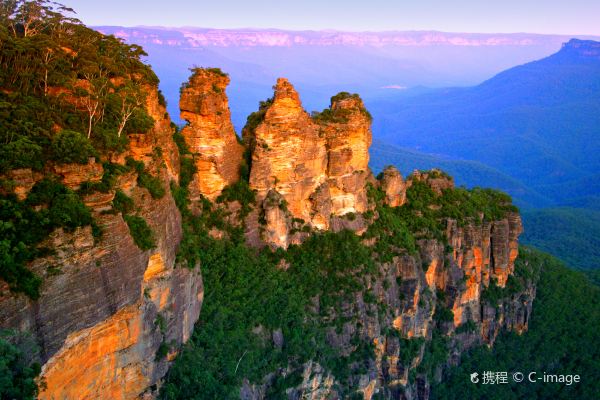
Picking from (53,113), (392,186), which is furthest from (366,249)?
(53,113)

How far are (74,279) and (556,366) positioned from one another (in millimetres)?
36286

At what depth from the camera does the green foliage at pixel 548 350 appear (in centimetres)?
3597

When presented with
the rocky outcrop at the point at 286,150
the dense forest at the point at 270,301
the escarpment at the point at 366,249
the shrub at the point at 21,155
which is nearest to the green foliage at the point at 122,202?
the shrub at the point at 21,155

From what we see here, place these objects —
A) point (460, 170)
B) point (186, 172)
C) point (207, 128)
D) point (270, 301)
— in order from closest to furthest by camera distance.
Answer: point (186, 172) < point (270, 301) < point (207, 128) < point (460, 170)

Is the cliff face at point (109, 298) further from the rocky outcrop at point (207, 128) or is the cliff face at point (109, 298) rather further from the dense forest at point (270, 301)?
the rocky outcrop at point (207, 128)

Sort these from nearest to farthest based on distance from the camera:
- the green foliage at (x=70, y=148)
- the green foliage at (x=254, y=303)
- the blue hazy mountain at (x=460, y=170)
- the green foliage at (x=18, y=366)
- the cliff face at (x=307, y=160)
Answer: the green foliage at (x=18, y=366) < the green foliage at (x=70, y=148) < the green foliage at (x=254, y=303) < the cliff face at (x=307, y=160) < the blue hazy mountain at (x=460, y=170)

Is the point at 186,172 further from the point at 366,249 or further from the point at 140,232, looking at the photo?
the point at 366,249

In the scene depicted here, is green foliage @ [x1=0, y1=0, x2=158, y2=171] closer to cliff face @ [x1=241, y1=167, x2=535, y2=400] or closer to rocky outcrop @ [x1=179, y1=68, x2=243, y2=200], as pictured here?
rocky outcrop @ [x1=179, y1=68, x2=243, y2=200]

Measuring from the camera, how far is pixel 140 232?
17844mm

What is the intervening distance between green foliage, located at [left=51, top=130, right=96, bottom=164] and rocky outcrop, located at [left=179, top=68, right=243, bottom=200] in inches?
387

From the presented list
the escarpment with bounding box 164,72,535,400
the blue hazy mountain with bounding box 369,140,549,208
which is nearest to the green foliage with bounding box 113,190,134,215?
the escarpment with bounding box 164,72,535,400

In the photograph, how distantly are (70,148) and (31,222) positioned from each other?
260 centimetres

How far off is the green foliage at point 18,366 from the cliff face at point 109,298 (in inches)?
12.3

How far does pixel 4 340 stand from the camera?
40.3 feet
